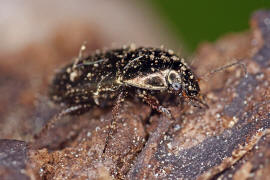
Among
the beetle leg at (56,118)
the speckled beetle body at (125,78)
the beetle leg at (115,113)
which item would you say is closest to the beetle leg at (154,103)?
the speckled beetle body at (125,78)

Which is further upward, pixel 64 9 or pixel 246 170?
pixel 64 9

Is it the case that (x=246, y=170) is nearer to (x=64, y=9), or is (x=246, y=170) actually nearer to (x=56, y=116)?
(x=56, y=116)

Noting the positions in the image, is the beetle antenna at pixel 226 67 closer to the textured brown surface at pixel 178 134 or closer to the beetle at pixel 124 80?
the textured brown surface at pixel 178 134

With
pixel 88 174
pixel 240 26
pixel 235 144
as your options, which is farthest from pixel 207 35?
pixel 88 174

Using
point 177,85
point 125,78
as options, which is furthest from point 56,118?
point 177,85

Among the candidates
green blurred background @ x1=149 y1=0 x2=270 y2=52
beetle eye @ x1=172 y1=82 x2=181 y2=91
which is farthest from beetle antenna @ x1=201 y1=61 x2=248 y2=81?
green blurred background @ x1=149 y1=0 x2=270 y2=52

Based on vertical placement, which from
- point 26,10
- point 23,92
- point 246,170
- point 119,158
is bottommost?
point 246,170

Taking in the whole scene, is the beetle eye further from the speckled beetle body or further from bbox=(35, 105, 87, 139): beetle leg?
bbox=(35, 105, 87, 139): beetle leg

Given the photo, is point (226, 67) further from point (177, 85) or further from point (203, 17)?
point (203, 17)
